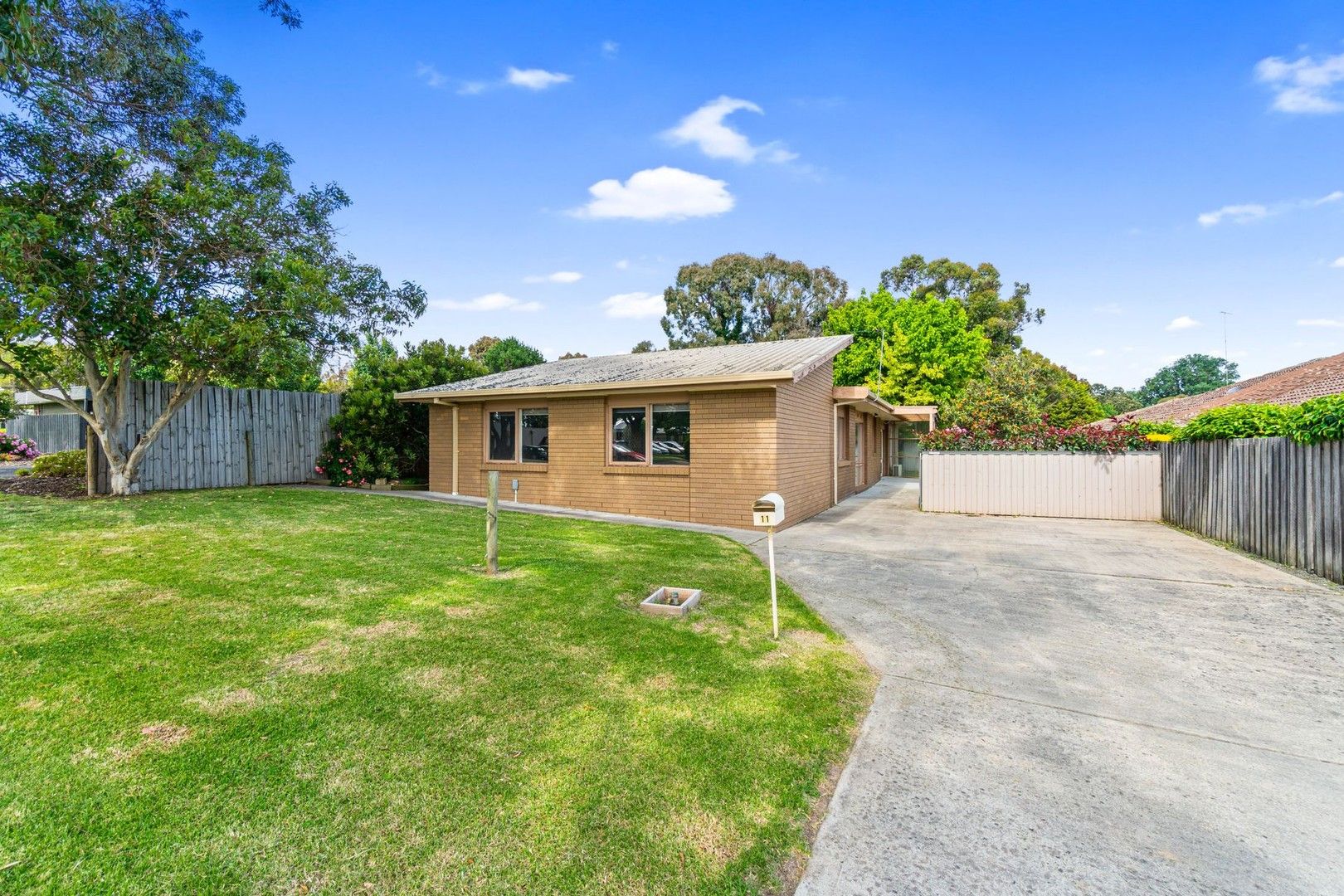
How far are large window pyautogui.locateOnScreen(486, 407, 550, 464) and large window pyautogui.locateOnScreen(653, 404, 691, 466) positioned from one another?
2.63 metres

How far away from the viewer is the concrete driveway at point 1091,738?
2.02m

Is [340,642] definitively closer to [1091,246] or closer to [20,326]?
[20,326]

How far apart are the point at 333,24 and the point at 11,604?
9.11 meters

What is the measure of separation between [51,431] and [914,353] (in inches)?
1380

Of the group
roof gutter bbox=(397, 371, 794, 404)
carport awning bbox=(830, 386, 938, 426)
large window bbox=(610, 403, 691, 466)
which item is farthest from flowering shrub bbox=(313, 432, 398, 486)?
carport awning bbox=(830, 386, 938, 426)

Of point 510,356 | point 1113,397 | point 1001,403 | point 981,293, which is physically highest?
point 981,293

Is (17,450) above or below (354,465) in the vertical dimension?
above

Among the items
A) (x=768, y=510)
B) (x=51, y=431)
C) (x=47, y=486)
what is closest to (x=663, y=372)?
(x=768, y=510)

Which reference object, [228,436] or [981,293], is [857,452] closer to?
[228,436]

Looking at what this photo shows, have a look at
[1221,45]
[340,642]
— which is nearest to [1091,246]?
[1221,45]

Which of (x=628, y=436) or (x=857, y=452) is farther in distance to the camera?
(x=857, y=452)

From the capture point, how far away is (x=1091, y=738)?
2887 mm

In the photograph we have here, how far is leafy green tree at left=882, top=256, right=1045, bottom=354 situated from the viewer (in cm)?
3578

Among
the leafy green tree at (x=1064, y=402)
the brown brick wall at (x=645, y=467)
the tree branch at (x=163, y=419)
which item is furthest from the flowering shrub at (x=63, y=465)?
the leafy green tree at (x=1064, y=402)
